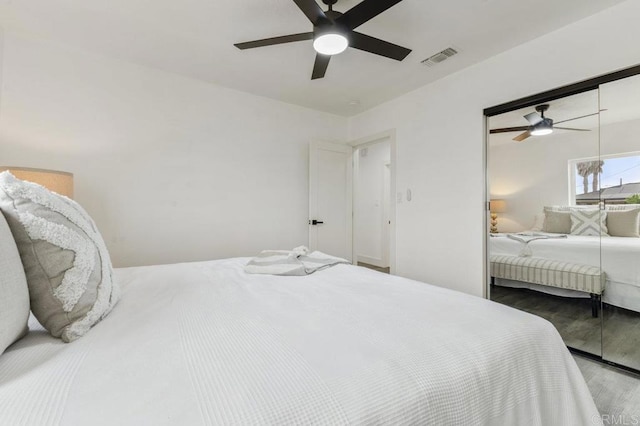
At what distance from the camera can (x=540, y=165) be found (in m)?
2.49

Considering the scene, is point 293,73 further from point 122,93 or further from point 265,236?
point 265,236

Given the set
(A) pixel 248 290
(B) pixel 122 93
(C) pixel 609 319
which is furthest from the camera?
(B) pixel 122 93

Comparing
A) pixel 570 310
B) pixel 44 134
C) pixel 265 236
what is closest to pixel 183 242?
pixel 265 236

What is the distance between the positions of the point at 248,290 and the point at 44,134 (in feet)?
8.30

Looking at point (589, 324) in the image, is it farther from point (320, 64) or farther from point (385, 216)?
point (385, 216)

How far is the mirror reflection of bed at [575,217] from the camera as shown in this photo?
2008 millimetres

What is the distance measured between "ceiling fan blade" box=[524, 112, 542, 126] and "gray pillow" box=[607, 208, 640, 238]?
94 cm

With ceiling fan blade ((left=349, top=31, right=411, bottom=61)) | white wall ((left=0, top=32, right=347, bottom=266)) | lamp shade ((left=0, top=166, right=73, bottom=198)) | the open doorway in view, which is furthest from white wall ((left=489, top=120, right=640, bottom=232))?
lamp shade ((left=0, top=166, right=73, bottom=198))

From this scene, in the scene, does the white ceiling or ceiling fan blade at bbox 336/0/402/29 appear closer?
ceiling fan blade at bbox 336/0/402/29

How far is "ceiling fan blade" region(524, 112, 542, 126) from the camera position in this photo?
247 cm

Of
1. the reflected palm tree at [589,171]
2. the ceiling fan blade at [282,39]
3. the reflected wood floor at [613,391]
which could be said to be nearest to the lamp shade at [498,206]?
the reflected palm tree at [589,171]

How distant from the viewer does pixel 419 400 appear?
0.65 meters

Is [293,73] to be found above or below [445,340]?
above

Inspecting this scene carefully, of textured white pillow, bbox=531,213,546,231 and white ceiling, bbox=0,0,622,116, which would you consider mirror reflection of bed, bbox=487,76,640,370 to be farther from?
white ceiling, bbox=0,0,622,116
